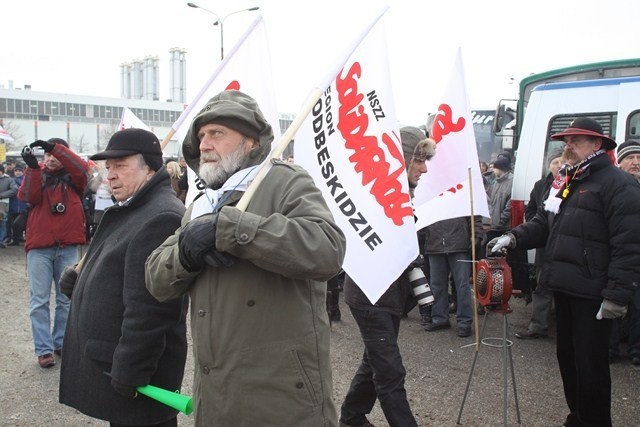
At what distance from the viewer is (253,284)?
225 cm

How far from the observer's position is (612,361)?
5820 millimetres

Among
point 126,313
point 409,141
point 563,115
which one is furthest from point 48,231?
point 563,115

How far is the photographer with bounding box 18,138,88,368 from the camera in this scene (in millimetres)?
5574

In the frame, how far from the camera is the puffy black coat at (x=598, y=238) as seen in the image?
365 centimetres

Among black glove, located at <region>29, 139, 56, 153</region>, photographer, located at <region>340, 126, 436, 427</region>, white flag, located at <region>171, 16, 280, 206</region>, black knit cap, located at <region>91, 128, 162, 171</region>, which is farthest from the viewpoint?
black glove, located at <region>29, 139, 56, 153</region>

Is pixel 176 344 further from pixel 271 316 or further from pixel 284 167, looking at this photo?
pixel 284 167

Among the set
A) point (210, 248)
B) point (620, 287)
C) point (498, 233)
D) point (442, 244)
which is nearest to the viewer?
point (210, 248)

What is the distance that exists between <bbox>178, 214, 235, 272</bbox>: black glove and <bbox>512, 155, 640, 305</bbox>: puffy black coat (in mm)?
2527

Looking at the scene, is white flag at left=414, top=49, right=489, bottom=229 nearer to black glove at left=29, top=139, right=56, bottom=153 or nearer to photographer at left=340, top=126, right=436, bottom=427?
photographer at left=340, top=126, right=436, bottom=427

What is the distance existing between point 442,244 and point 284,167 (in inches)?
197

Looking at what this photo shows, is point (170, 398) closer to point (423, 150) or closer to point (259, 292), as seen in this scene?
point (259, 292)

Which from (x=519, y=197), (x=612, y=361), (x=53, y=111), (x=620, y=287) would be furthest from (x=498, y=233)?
(x=53, y=111)

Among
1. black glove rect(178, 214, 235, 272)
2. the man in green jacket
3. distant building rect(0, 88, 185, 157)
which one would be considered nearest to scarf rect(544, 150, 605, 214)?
the man in green jacket

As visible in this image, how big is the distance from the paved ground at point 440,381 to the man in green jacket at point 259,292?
2374mm
